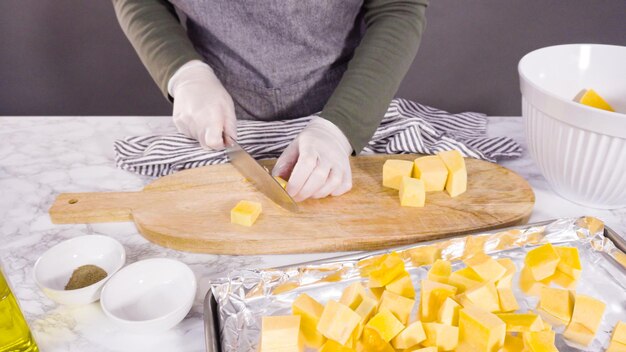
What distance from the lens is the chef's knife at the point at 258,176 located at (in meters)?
1.11

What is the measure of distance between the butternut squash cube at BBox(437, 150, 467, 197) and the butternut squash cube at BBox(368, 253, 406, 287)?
1.03 feet

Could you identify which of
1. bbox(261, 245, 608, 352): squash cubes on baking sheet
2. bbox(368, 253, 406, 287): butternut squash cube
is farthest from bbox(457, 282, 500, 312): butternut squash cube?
bbox(368, 253, 406, 287): butternut squash cube

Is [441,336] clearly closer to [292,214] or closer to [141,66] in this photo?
[292,214]

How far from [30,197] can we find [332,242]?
28.2 inches

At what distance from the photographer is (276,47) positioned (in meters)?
1.40

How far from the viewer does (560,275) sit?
3.05 feet

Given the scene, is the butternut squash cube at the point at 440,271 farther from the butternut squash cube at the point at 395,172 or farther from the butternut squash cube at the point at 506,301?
the butternut squash cube at the point at 395,172

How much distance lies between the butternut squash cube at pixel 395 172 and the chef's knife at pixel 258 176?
9.0 inches

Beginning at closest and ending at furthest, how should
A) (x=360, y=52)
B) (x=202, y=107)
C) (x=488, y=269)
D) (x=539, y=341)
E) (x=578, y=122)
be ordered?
(x=539, y=341) → (x=488, y=269) → (x=578, y=122) → (x=202, y=107) → (x=360, y=52)

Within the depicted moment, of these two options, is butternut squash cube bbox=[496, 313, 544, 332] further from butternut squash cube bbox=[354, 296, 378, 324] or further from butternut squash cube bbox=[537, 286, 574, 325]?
butternut squash cube bbox=[354, 296, 378, 324]

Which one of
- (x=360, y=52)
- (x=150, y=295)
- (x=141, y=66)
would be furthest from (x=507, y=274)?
(x=141, y=66)

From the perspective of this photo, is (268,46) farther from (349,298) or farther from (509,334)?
(509,334)

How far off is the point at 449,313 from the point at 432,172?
1.37 ft

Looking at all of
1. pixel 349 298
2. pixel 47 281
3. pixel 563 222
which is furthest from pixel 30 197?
pixel 563 222
